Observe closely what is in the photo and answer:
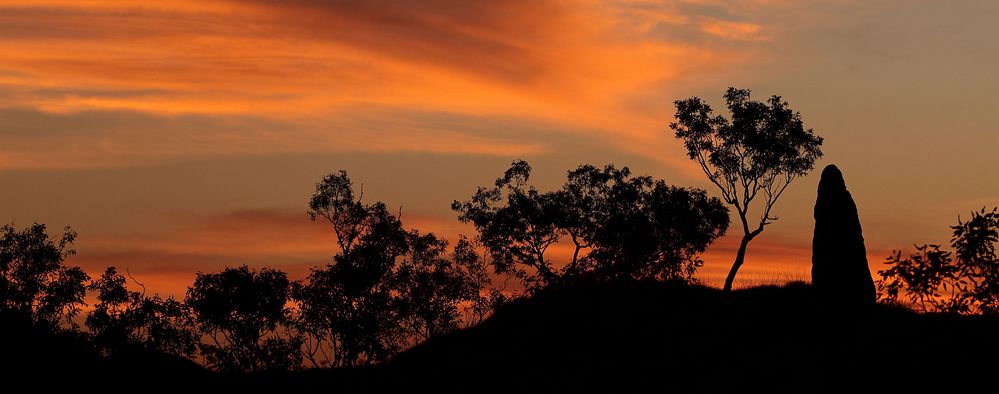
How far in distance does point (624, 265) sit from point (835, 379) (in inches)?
1065

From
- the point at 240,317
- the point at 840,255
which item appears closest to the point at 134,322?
the point at 240,317

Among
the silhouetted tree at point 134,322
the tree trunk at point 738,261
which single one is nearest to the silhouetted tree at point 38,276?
the silhouetted tree at point 134,322

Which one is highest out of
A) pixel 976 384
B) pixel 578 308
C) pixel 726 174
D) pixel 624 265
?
pixel 726 174

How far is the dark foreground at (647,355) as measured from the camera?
4300 cm

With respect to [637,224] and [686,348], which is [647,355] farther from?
[637,224]

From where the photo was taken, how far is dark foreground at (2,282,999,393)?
43.0 meters

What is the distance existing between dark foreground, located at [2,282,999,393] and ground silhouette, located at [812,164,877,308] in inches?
31.8

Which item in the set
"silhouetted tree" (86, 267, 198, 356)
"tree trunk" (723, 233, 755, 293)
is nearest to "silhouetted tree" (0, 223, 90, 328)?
"silhouetted tree" (86, 267, 198, 356)

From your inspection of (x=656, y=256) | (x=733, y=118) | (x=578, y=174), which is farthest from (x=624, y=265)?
(x=733, y=118)

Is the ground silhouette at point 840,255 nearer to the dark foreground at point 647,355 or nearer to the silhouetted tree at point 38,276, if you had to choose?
the dark foreground at point 647,355

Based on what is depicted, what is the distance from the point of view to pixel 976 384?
40.1m

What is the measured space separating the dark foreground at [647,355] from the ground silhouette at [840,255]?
2.65 ft

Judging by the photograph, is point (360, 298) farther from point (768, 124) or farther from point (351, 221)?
point (768, 124)

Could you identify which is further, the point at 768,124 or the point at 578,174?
the point at 578,174
